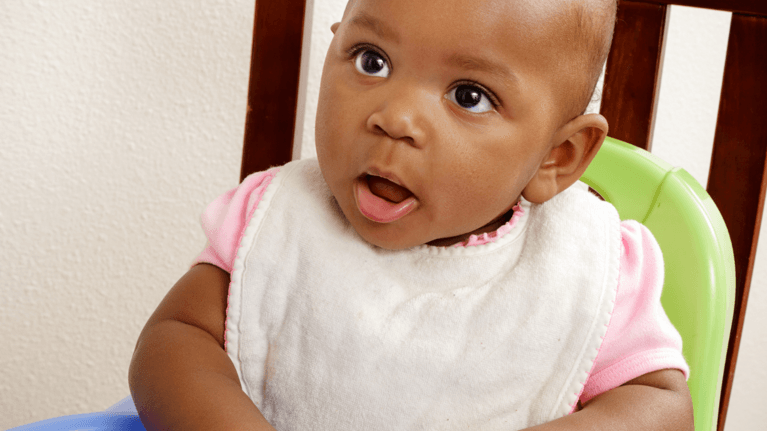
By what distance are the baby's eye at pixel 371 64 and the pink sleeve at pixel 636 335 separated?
0.84 feet

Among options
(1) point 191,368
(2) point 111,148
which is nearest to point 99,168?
(2) point 111,148

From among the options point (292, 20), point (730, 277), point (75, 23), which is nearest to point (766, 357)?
point (730, 277)

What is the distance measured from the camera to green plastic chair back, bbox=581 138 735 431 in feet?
2.02

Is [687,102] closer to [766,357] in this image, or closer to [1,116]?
[766,357]

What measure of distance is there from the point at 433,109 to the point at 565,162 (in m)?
0.16

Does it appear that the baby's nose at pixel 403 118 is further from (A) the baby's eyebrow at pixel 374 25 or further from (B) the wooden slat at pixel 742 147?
(B) the wooden slat at pixel 742 147

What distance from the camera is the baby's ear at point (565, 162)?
0.57 meters

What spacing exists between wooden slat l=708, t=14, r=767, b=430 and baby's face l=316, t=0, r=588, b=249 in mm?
356

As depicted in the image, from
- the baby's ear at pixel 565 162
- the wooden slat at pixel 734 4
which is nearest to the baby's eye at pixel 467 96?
the baby's ear at pixel 565 162

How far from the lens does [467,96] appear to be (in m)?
0.49

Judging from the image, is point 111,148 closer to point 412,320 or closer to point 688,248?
point 412,320

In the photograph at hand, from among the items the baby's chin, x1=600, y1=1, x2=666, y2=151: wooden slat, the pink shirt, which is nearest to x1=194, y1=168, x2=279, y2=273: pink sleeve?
the pink shirt

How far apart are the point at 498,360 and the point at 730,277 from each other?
27 centimetres

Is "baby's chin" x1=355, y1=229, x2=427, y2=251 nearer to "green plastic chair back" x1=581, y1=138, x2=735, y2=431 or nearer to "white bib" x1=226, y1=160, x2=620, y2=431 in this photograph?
"white bib" x1=226, y1=160, x2=620, y2=431
